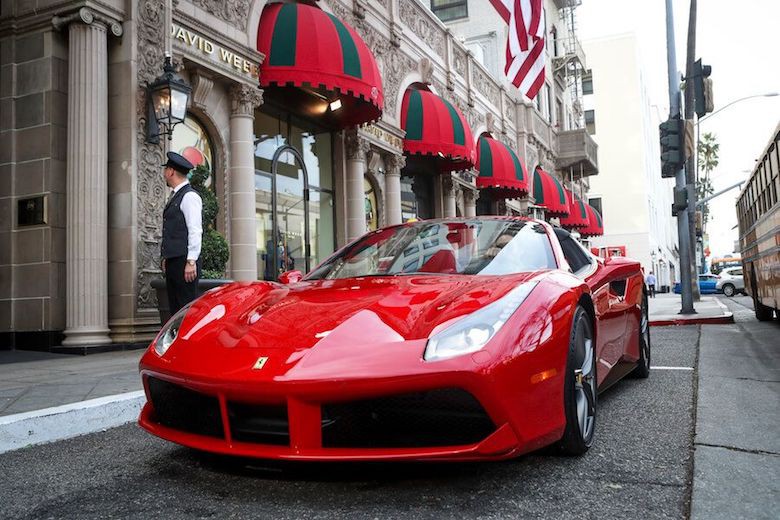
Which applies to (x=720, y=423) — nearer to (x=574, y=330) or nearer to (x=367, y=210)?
(x=574, y=330)

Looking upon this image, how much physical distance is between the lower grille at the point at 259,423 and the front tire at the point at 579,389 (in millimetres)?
1098

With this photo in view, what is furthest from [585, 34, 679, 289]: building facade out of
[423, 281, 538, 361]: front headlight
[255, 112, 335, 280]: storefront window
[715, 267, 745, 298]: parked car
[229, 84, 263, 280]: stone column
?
[423, 281, 538, 361]: front headlight

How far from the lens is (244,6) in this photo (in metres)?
9.39

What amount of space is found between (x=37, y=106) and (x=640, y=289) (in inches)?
267

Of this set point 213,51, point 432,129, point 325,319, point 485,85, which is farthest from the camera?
point 485,85

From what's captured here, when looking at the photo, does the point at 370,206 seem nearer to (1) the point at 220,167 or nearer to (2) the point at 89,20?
(1) the point at 220,167

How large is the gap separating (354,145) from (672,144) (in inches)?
234

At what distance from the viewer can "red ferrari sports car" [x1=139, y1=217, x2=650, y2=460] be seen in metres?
2.09

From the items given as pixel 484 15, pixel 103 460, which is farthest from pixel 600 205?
pixel 103 460

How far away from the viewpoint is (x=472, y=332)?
2240 millimetres

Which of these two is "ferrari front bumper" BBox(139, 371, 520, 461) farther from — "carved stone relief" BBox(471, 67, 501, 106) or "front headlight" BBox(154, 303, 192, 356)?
"carved stone relief" BBox(471, 67, 501, 106)

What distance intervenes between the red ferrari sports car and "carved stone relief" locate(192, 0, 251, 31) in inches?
273

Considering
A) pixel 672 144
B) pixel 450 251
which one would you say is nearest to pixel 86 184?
pixel 450 251

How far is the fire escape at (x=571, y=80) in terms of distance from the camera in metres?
30.0
